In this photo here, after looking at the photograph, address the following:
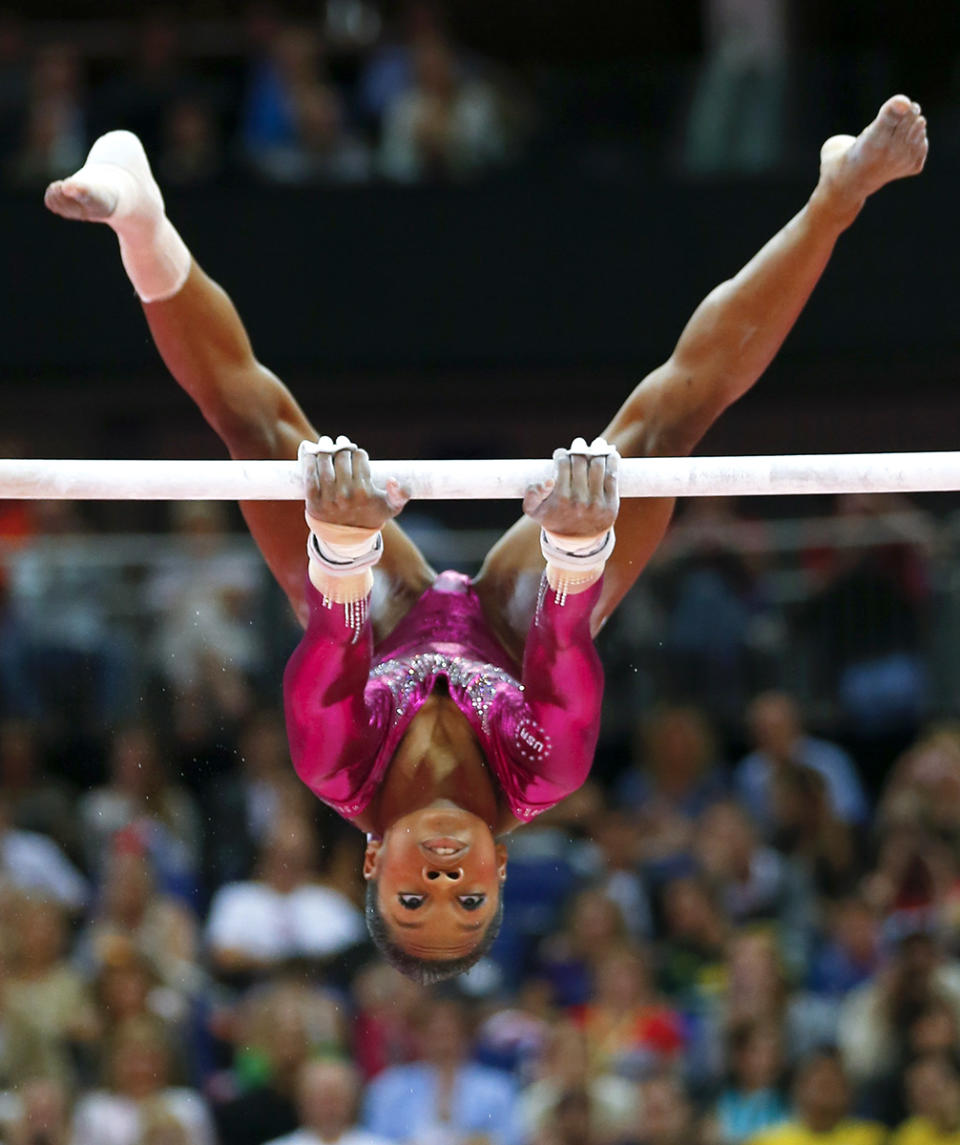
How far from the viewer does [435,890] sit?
3.69 m

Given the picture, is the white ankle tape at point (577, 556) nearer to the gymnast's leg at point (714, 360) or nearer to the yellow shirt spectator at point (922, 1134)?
the gymnast's leg at point (714, 360)

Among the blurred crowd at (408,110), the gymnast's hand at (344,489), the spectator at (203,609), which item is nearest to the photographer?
the gymnast's hand at (344,489)

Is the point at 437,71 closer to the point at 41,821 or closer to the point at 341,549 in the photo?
the point at 41,821

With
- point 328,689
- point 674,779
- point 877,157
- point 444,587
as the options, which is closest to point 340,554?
point 328,689

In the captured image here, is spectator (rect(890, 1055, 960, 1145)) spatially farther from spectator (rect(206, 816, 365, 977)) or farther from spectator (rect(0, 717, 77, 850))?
spectator (rect(0, 717, 77, 850))

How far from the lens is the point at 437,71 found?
313 inches

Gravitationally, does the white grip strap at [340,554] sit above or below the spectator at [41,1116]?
above

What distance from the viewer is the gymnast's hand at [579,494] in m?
3.40

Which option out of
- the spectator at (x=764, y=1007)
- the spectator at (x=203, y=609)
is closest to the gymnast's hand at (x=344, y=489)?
the spectator at (x=764, y=1007)

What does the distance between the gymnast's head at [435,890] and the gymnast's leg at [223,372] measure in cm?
66

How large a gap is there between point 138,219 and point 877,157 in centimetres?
150

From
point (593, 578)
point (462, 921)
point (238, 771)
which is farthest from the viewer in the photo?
point (238, 771)

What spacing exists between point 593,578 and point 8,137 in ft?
17.4

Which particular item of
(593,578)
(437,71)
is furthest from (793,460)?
(437,71)
